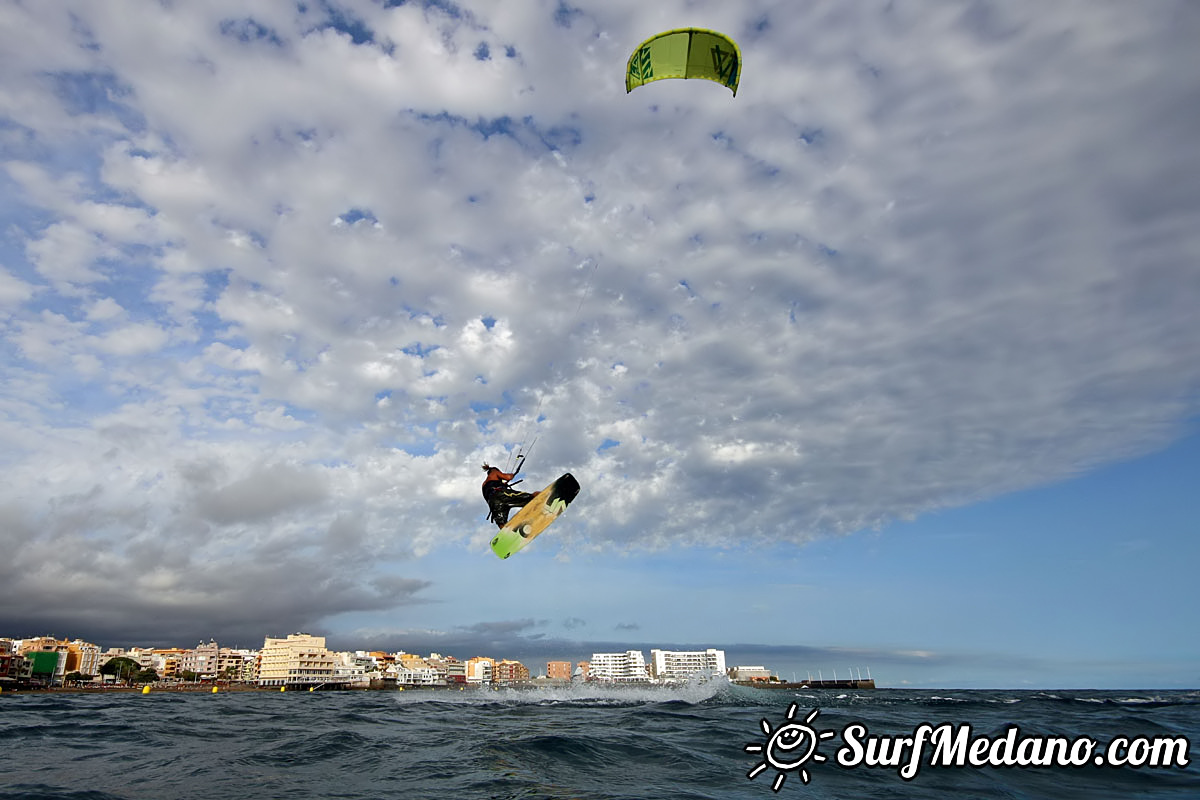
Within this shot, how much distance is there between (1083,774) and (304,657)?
551 ft

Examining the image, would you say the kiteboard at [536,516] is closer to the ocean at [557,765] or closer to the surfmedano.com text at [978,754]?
the ocean at [557,765]

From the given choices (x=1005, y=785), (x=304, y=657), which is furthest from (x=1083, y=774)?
(x=304, y=657)

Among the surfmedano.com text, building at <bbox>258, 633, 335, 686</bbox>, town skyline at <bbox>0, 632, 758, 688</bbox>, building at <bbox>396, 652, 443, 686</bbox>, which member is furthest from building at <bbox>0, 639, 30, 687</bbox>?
the surfmedano.com text

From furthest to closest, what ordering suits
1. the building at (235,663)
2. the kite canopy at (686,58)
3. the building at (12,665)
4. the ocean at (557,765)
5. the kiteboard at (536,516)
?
the building at (235,663)
the building at (12,665)
the kiteboard at (536,516)
the kite canopy at (686,58)
the ocean at (557,765)

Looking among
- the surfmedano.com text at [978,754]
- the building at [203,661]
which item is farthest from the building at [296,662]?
the surfmedano.com text at [978,754]

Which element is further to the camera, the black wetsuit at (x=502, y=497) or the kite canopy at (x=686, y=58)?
the black wetsuit at (x=502, y=497)

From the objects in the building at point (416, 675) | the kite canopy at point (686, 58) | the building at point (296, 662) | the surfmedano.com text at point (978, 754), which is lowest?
the building at point (416, 675)

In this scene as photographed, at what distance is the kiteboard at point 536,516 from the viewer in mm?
17875

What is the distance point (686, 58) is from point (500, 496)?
12272 millimetres

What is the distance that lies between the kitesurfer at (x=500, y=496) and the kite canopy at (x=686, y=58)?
35.6ft

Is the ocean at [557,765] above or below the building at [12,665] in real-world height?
above

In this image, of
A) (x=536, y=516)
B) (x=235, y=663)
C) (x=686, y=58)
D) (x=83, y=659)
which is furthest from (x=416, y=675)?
(x=686, y=58)

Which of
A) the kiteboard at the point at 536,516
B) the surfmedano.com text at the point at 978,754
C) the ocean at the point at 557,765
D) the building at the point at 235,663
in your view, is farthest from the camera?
the building at the point at 235,663

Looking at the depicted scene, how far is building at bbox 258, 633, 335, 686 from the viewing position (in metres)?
148
